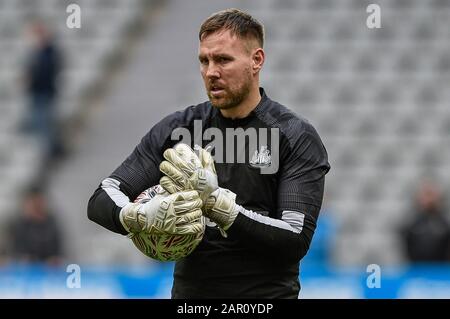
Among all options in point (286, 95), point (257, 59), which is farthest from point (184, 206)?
point (286, 95)

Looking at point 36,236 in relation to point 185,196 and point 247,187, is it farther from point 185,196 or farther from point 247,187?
point 185,196

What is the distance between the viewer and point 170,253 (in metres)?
4.14

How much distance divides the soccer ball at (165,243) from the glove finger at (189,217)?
80 mm

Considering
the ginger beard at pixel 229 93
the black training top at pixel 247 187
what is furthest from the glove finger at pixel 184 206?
the ginger beard at pixel 229 93

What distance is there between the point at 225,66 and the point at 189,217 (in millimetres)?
698

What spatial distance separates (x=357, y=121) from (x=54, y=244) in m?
3.91

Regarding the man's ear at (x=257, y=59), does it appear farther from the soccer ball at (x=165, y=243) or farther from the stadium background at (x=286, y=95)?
the stadium background at (x=286, y=95)

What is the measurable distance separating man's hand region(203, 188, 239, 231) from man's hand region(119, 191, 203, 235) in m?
0.05

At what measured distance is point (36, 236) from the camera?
10.2m

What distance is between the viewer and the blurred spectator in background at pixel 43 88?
11.6 m

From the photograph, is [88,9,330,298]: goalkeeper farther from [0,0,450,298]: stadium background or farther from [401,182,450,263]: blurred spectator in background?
[0,0,450,298]: stadium background

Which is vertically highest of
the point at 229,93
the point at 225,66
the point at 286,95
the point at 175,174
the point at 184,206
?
the point at 286,95

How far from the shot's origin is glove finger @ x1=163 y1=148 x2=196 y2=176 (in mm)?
3965

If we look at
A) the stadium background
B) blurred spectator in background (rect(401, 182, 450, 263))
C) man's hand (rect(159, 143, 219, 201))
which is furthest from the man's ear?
the stadium background
